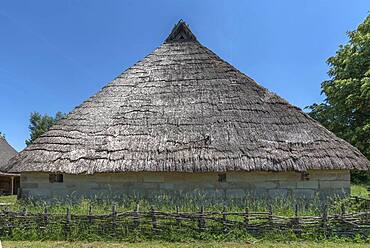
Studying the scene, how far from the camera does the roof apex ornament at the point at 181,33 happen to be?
1309cm

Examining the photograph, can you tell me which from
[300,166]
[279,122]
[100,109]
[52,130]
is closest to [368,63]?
[279,122]

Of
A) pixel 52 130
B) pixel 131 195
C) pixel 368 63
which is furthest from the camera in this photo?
pixel 368 63

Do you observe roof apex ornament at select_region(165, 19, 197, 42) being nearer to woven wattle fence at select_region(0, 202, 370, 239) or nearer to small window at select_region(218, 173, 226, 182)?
small window at select_region(218, 173, 226, 182)

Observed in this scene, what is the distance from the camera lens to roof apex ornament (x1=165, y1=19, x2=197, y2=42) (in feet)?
42.9

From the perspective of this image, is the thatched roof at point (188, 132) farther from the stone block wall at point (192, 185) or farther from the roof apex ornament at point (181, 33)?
the roof apex ornament at point (181, 33)

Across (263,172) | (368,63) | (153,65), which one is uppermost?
(368,63)

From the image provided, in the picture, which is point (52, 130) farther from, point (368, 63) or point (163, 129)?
point (368, 63)

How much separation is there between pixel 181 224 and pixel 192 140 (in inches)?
109

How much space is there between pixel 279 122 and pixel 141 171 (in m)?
4.32

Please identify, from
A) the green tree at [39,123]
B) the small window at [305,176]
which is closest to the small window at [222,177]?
the small window at [305,176]

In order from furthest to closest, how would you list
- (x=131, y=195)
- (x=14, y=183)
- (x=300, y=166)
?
(x=14, y=183) < (x=131, y=195) < (x=300, y=166)

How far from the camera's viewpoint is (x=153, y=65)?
39.4ft

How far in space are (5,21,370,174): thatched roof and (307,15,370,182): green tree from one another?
25.4 ft

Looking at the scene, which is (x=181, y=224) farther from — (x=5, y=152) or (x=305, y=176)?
(x=5, y=152)
